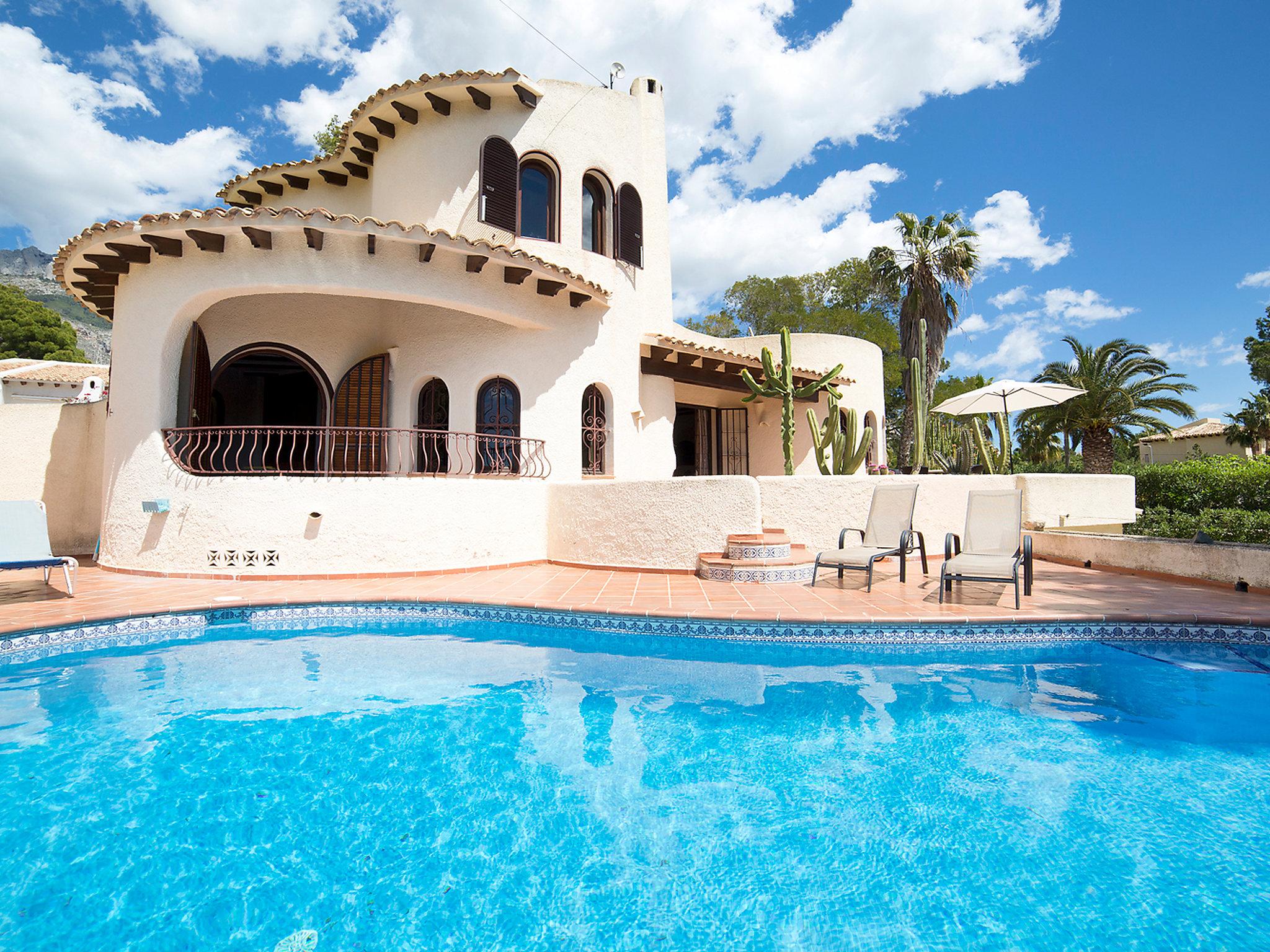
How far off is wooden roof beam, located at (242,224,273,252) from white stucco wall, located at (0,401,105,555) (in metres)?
5.24

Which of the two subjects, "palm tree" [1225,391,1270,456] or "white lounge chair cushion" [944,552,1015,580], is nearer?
"white lounge chair cushion" [944,552,1015,580]

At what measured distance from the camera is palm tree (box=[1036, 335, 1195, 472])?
26641 mm

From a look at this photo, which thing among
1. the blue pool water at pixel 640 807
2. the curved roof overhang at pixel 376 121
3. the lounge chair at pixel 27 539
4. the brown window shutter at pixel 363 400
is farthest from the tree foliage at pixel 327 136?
the blue pool water at pixel 640 807

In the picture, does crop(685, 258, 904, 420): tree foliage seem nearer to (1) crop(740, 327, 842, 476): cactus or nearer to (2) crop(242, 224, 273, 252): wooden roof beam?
(1) crop(740, 327, 842, 476): cactus

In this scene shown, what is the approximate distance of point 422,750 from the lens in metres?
4.12

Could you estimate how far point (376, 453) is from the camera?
12.2 m

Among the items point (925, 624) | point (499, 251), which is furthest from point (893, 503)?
point (499, 251)

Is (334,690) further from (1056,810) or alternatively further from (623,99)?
(623,99)

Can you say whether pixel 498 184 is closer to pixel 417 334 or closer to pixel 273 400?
pixel 417 334

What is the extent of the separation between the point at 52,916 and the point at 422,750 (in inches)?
73.7

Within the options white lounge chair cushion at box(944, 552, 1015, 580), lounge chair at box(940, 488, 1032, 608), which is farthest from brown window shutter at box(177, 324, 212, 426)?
white lounge chair cushion at box(944, 552, 1015, 580)

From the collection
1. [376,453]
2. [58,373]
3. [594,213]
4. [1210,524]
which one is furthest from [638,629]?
[58,373]

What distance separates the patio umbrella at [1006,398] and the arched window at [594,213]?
8179mm

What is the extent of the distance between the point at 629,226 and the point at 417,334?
5188 mm
